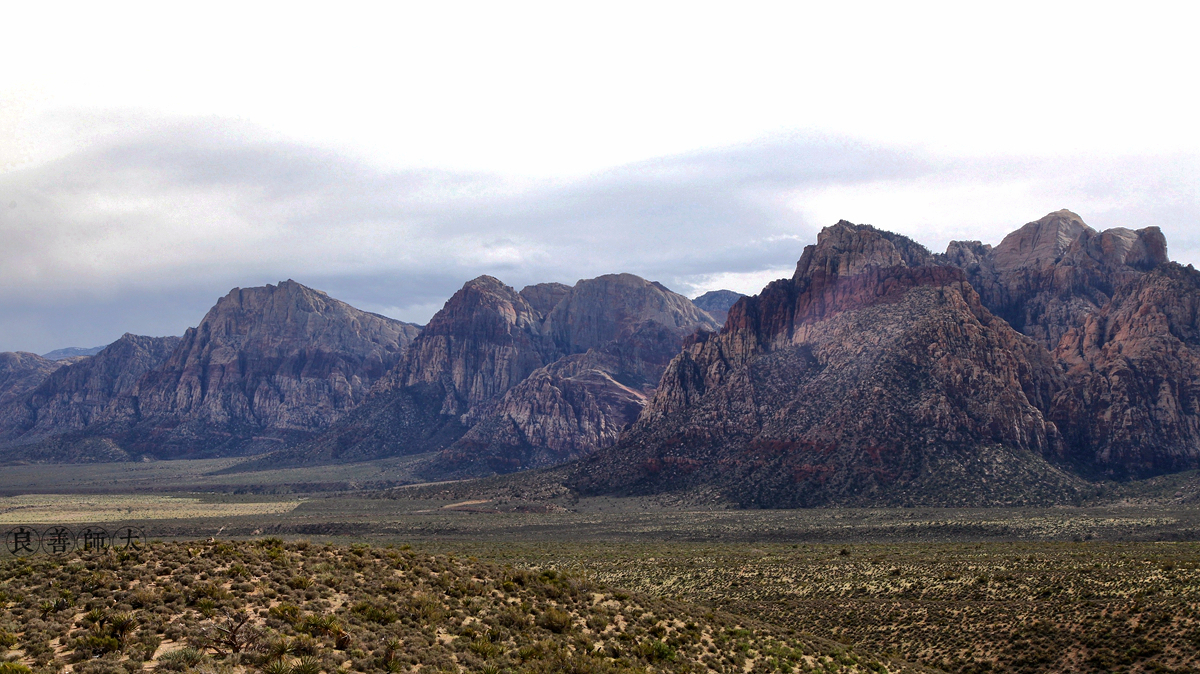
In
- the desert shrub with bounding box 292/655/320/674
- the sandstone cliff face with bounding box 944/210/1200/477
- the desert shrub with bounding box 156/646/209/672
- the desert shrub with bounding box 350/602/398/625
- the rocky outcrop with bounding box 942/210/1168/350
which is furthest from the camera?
the rocky outcrop with bounding box 942/210/1168/350

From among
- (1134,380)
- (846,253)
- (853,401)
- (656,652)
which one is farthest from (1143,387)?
(656,652)

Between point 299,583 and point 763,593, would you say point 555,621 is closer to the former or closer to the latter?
point 299,583

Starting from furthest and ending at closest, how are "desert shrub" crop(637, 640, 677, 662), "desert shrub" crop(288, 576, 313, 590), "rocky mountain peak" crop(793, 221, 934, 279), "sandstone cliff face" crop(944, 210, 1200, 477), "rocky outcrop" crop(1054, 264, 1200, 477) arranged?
"rocky mountain peak" crop(793, 221, 934, 279) → "sandstone cliff face" crop(944, 210, 1200, 477) → "rocky outcrop" crop(1054, 264, 1200, 477) → "desert shrub" crop(637, 640, 677, 662) → "desert shrub" crop(288, 576, 313, 590)

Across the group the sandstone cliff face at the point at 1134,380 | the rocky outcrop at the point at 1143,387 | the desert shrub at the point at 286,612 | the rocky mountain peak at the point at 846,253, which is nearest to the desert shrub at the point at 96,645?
the desert shrub at the point at 286,612

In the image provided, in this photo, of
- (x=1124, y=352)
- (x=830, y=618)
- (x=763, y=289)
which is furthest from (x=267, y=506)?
(x=1124, y=352)

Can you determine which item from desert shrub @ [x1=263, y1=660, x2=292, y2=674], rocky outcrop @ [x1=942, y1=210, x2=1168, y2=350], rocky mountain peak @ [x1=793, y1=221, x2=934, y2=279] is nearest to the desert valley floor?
desert shrub @ [x1=263, y1=660, x2=292, y2=674]

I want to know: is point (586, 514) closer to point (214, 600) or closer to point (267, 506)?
point (267, 506)

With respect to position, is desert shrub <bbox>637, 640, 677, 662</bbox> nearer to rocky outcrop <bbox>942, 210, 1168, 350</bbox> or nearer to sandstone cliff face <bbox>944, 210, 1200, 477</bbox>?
sandstone cliff face <bbox>944, 210, 1200, 477</bbox>
